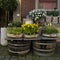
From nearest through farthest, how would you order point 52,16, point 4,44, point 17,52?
point 17,52 < point 4,44 < point 52,16

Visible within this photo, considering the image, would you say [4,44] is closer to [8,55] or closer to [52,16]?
[8,55]

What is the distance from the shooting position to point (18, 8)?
9.29 meters

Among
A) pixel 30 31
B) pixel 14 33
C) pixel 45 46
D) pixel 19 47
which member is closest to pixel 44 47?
pixel 45 46

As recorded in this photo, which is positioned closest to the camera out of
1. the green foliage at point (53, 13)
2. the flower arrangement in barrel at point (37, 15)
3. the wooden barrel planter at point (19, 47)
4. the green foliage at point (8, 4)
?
the wooden barrel planter at point (19, 47)

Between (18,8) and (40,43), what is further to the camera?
(18,8)

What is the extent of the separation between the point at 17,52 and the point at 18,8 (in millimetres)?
3759

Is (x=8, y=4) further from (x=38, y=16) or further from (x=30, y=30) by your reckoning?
(x=30, y=30)

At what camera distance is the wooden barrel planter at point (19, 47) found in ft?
19.4

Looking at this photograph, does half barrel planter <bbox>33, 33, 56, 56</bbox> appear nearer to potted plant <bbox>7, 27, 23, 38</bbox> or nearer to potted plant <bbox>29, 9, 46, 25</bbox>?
potted plant <bbox>7, 27, 23, 38</bbox>

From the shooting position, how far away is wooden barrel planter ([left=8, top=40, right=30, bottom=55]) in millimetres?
5918

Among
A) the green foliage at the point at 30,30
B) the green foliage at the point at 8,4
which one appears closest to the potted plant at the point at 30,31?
the green foliage at the point at 30,30

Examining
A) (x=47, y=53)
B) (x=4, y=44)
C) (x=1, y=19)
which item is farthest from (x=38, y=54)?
(x=1, y=19)

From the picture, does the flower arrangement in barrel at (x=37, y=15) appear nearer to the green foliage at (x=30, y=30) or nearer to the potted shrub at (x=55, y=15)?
the potted shrub at (x=55, y=15)

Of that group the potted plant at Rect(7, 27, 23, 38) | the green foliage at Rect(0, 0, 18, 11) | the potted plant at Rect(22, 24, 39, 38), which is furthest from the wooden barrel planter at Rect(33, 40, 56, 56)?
the green foliage at Rect(0, 0, 18, 11)
